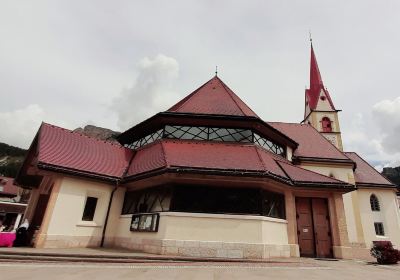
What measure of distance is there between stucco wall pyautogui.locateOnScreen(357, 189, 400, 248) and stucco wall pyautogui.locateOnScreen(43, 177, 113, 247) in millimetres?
19191

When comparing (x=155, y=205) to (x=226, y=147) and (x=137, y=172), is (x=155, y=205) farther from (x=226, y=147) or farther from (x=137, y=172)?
(x=226, y=147)

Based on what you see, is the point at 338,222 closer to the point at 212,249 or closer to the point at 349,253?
the point at 349,253

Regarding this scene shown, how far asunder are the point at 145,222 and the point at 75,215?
3351mm

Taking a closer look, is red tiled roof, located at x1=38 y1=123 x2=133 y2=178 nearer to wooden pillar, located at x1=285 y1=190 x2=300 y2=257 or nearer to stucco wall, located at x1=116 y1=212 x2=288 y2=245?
stucco wall, located at x1=116 y1=212 x2=288 y2=245

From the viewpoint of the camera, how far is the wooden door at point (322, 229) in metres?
13.1

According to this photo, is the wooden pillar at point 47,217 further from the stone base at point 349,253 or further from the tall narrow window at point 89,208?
the stone base at point 349,253

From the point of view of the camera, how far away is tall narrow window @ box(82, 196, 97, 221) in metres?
12.7

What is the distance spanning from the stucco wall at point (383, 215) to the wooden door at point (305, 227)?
9.43 meters

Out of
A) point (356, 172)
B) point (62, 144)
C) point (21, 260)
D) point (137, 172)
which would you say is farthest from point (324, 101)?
point (21, 260)

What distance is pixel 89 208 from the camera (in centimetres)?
1292

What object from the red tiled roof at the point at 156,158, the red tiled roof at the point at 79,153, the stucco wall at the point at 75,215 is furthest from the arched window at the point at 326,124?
the stucco wall at the point at 75,215

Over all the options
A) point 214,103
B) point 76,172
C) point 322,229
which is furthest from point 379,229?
point 76,172

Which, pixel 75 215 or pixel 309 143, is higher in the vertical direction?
pixel 309 143

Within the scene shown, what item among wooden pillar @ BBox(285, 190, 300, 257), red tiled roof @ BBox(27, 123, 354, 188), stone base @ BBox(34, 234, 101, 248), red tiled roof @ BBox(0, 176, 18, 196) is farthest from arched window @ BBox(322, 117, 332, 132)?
red tiled roof @ BBox(0, 176, 18, 196)
